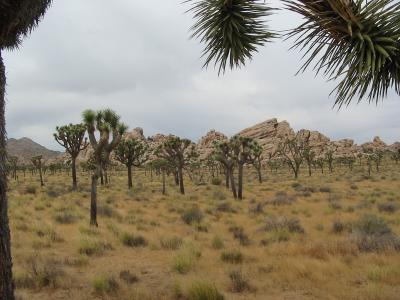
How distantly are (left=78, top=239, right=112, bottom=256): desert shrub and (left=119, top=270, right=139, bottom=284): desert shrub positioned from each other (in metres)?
2.64

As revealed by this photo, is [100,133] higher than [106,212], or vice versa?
[100,133]

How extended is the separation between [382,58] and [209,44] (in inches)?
110

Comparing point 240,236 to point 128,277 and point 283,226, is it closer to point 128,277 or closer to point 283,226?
point 283,226

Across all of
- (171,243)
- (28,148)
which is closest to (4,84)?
(171,243)

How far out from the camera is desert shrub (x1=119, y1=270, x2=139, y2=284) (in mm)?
8180

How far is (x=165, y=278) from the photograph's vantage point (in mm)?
8555

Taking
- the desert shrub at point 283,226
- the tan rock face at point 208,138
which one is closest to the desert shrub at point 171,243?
the desert shrub at point 283,226

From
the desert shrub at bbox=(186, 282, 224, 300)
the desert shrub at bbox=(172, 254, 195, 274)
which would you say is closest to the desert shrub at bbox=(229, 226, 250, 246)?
the desert shrub at bbox=(172, 254, 195, 274)

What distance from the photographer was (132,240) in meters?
12.4

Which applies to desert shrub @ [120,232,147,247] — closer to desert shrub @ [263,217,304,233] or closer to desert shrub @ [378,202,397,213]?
desert shrub @ [263,217,304,233]

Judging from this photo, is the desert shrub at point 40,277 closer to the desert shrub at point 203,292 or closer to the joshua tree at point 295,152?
the desert shrub at point 203,292

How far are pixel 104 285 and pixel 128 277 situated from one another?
0.90 m

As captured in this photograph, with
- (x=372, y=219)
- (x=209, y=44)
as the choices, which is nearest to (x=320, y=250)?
(x=372, y=219)

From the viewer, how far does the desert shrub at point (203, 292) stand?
22.2 feet
